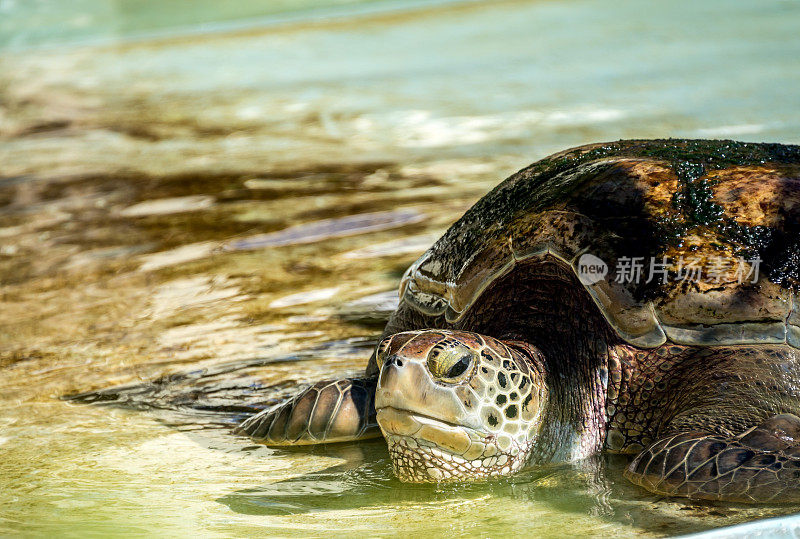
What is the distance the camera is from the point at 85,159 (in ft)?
33.1

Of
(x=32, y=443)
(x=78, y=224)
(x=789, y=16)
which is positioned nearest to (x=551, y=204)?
(x=32, y=443)

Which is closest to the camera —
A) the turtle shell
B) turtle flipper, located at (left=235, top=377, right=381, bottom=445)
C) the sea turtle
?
the sea turtle

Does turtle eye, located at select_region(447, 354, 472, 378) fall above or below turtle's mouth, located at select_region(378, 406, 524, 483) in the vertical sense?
above

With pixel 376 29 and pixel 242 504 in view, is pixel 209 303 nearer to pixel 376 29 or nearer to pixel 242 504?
pixel 242 504

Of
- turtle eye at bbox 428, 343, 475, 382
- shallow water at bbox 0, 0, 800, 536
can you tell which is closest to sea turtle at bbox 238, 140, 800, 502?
turtle eye at bbox 428, 343, 475, 382

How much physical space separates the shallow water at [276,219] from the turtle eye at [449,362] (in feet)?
1.26


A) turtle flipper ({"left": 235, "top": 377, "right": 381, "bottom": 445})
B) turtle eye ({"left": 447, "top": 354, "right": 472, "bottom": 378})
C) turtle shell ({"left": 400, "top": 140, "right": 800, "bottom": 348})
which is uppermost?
turtle shell ({"left": 400, "top": 140, "right": 800, "bottom": 348})

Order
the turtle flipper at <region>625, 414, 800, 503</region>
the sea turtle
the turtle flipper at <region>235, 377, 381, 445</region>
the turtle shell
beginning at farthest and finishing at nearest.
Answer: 1. the turtle flipper at <region>235, 377, 381, 445</region>
2. the turtle shell
3. the sea turtle
4. the turtle flipper at <region>625, 414, 800, 503</region>

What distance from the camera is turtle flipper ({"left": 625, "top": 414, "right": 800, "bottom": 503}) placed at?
2795 mm

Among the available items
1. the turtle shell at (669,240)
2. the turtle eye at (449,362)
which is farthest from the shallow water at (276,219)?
the turtle shell at (669,240)

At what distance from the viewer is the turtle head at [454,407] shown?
3141mm

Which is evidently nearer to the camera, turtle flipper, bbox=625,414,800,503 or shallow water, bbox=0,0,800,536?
turtle flipper, bbox=625,414,800,503

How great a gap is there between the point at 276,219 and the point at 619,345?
13.5ft

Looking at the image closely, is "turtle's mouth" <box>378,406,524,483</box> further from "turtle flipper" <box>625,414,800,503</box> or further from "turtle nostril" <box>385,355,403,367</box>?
"turtle flipper" <box>625,414,800,503</box>
